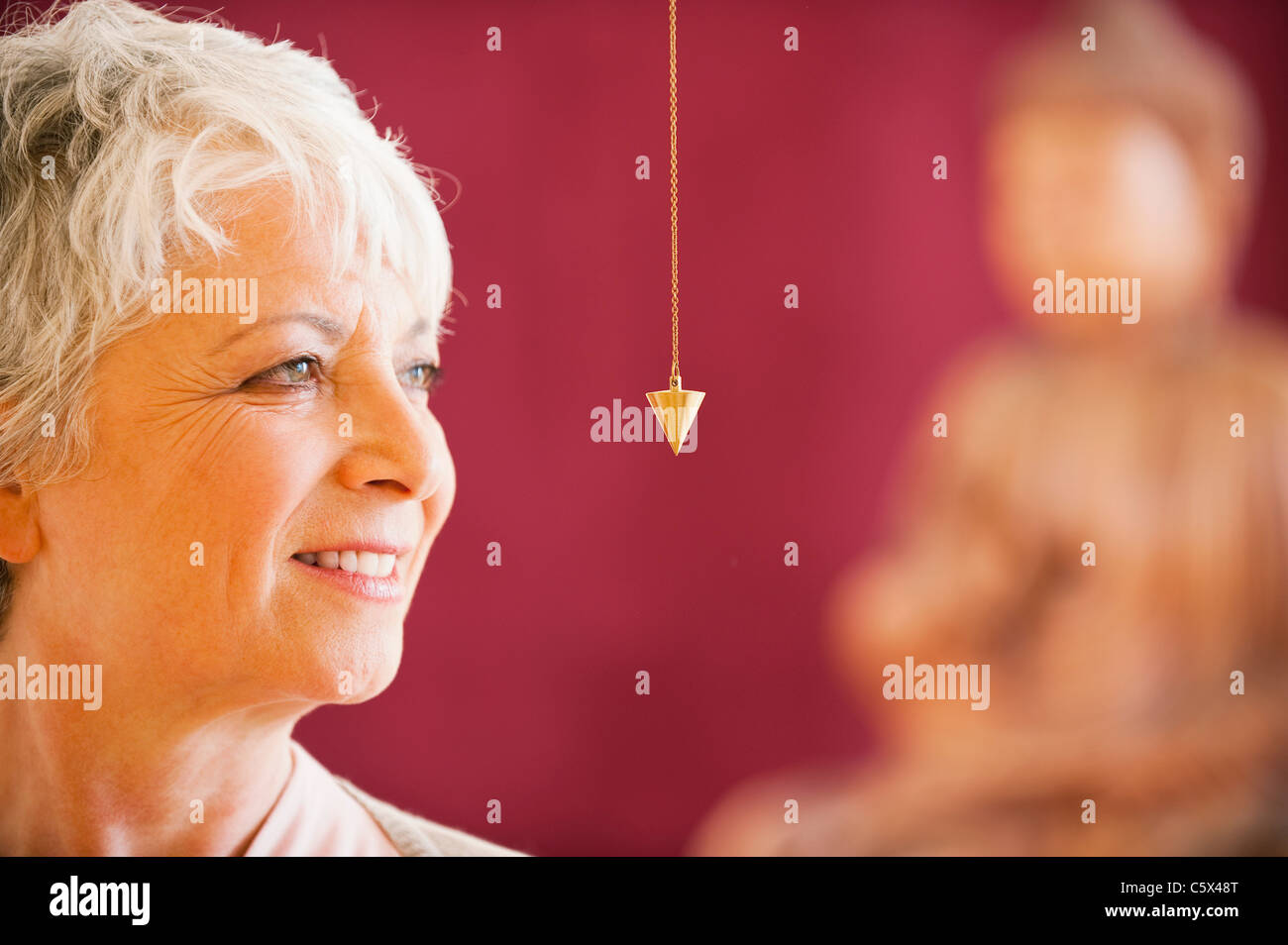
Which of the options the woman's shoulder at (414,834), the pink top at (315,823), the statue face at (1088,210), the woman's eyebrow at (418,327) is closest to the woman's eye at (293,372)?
the woman's eyebrow at (418,327)

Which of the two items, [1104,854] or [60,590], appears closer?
[60,590]

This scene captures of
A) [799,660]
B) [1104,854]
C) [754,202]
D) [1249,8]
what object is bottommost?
[1104,854]

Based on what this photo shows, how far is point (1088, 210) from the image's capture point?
2969 millimetres

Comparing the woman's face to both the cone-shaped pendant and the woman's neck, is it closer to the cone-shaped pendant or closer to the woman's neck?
the woman's neck

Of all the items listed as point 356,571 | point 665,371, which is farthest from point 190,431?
point 665,371

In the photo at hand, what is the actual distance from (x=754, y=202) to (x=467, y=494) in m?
1.00

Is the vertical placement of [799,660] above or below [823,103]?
below

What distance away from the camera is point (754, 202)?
116 inches

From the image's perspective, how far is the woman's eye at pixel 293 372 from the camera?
7.68ft

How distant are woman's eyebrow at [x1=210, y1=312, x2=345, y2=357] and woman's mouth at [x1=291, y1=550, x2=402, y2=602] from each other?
1.41 feet

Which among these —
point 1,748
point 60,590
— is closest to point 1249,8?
point 60,590

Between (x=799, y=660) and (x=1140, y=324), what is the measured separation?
1.19 m

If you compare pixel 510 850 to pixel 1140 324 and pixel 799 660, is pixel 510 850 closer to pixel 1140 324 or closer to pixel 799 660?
pixel 799 660

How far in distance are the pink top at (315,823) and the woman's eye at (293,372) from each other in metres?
0.78
